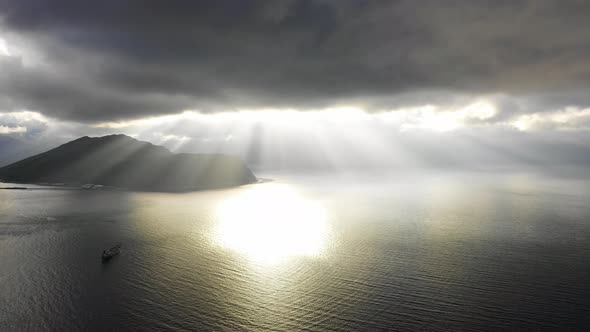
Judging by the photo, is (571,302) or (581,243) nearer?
(571,302)

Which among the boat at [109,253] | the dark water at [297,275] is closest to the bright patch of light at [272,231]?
the dark water at [297,275]

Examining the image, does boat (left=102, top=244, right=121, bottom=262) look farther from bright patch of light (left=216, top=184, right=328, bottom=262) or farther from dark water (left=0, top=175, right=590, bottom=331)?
bright patch of light (left=216, top=184, right=328, bottom=262)

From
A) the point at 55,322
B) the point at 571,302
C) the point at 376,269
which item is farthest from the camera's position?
the point at 376,269

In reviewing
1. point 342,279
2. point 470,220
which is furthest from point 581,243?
point 342,279

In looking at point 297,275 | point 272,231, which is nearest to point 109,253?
point 297,275

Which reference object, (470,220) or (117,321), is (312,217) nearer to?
(470,220)

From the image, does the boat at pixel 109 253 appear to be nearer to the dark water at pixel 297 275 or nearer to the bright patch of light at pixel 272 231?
the dark water at pixel 297 275

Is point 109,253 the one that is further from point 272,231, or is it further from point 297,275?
point 272,231
